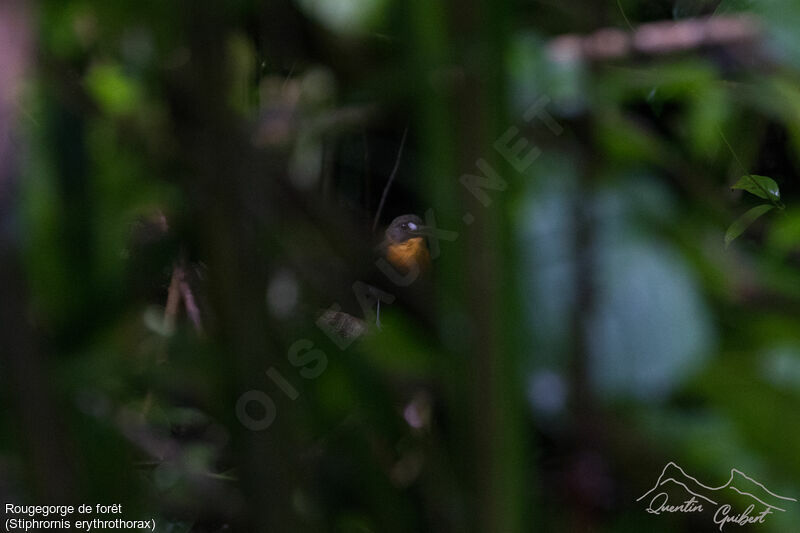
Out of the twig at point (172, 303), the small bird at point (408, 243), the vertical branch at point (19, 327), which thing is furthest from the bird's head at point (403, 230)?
the vertical branch at point (19, 327)

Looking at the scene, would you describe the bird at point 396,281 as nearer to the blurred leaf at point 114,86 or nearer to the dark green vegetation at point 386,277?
the dark green vegetation at point 386,277

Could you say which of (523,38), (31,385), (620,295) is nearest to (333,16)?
(523,38)

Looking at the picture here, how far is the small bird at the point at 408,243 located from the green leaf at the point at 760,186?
0.89 feet

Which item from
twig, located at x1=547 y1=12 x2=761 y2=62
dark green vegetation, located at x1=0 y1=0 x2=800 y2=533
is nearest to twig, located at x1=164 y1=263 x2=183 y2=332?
dark green vegetation, located at x1=0 y1=0 x2=800 y2=533

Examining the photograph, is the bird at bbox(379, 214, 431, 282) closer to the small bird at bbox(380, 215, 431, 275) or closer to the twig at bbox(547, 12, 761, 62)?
the small bird at bbox(380, 215, 431, 275)

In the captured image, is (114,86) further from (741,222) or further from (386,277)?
(741,222)

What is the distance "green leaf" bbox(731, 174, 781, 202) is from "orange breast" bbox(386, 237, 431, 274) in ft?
0.89

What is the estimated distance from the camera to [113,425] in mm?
271

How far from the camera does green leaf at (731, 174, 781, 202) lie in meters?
0.63

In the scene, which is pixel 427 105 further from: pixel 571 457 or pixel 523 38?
pixel 523 38

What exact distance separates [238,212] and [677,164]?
0.54m

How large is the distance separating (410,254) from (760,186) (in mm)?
311

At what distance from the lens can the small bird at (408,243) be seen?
0.52m

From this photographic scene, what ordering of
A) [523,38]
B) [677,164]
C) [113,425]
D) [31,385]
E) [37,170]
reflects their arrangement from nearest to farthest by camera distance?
[31,385], [113,425], [37,170], [523,38], [677,164]
